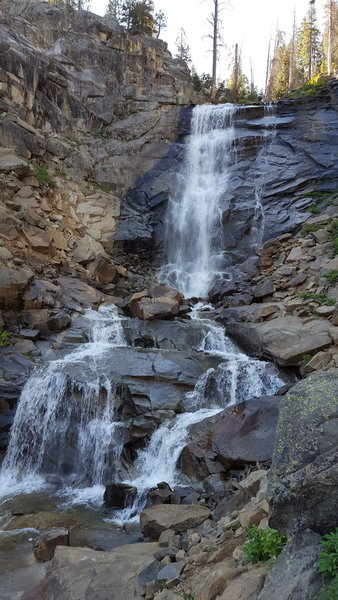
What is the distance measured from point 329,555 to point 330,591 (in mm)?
208

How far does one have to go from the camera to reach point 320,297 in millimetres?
13992

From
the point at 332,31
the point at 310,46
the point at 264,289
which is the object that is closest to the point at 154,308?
the point at 264,289

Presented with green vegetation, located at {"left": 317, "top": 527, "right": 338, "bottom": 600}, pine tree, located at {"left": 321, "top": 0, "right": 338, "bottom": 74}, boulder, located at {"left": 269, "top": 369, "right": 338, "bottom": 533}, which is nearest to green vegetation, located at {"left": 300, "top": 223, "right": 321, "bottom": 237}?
boulder, located at {"left": 269, "top": 369, "right": 338, "bottom": 533}

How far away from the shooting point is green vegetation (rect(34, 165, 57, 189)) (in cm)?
1901

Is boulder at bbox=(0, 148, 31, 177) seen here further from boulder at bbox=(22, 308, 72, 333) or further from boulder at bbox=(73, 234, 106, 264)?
boulder at bbox=(22, 308, 72, 333)

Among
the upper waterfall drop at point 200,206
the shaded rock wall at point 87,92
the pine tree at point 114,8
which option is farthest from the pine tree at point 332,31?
the pine tree at point 114,8

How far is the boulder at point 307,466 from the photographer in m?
3.29

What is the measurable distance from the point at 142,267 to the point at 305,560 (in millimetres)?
17922

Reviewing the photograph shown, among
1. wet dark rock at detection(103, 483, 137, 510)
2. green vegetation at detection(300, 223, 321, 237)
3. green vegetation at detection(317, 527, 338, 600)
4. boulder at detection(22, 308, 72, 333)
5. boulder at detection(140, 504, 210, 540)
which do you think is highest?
green vegetation at detection(300, 223, 321, 237)

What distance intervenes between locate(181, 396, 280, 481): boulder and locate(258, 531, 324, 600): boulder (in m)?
5.25

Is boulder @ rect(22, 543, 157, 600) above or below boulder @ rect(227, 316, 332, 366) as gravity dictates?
below

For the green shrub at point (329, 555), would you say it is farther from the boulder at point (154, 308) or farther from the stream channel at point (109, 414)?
the boulder at point (154, 308)

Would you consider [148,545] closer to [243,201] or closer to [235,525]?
[235,525]

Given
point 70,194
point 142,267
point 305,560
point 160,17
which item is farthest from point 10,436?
point 160,17
